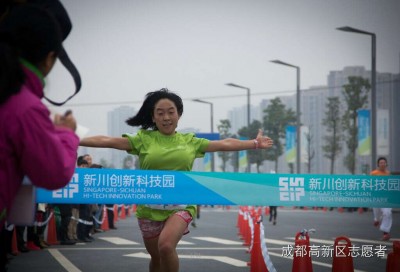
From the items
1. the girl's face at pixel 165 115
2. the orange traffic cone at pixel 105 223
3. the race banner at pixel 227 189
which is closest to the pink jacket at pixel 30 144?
the girl's face at pixel 165 115

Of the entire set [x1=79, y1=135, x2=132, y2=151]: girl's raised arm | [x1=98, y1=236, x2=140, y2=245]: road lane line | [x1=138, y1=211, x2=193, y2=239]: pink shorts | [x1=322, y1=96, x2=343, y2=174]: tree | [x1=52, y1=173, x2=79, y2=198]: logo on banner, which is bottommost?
[x1=98, y1=236, x2=140, y2=245]: road lane line

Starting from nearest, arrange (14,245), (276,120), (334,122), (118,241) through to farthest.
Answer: (14,245) < (118,241) < (334,122) < (276,120)

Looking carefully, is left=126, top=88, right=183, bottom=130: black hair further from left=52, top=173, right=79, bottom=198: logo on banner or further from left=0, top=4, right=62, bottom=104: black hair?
left=0, top=4, right=62, bottom=104: black hair

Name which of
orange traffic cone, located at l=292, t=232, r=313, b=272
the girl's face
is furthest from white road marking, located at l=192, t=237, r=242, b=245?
the girl's face

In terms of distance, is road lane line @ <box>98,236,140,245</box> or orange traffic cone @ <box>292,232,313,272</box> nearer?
orange traffic cone @ <box>292,232,313,272</box>

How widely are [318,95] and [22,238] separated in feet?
584

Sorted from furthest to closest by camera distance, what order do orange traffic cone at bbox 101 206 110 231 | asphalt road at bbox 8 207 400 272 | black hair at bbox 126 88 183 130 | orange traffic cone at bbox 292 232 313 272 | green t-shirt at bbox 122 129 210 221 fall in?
1. orange traffic cone at bbox 101 206 110 231
2. asphalt road at bbox 8 207 400 272
3. orange traffic cone at bbox 292 232 313 272
4. black hair at bbox 126 88 183 130
5. green t-shirt at bbox 122 129 210 221

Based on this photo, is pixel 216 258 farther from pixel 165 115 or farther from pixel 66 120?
pixel 66 120

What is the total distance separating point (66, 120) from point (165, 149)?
14.0 feet

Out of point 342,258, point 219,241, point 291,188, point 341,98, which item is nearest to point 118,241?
point 219,241

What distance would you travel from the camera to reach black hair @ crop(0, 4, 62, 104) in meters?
2.68

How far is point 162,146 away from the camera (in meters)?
7.09

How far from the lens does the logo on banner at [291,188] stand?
398 inches

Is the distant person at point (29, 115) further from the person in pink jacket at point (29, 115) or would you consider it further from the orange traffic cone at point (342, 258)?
the orange traffic cone at point (342, 258)
